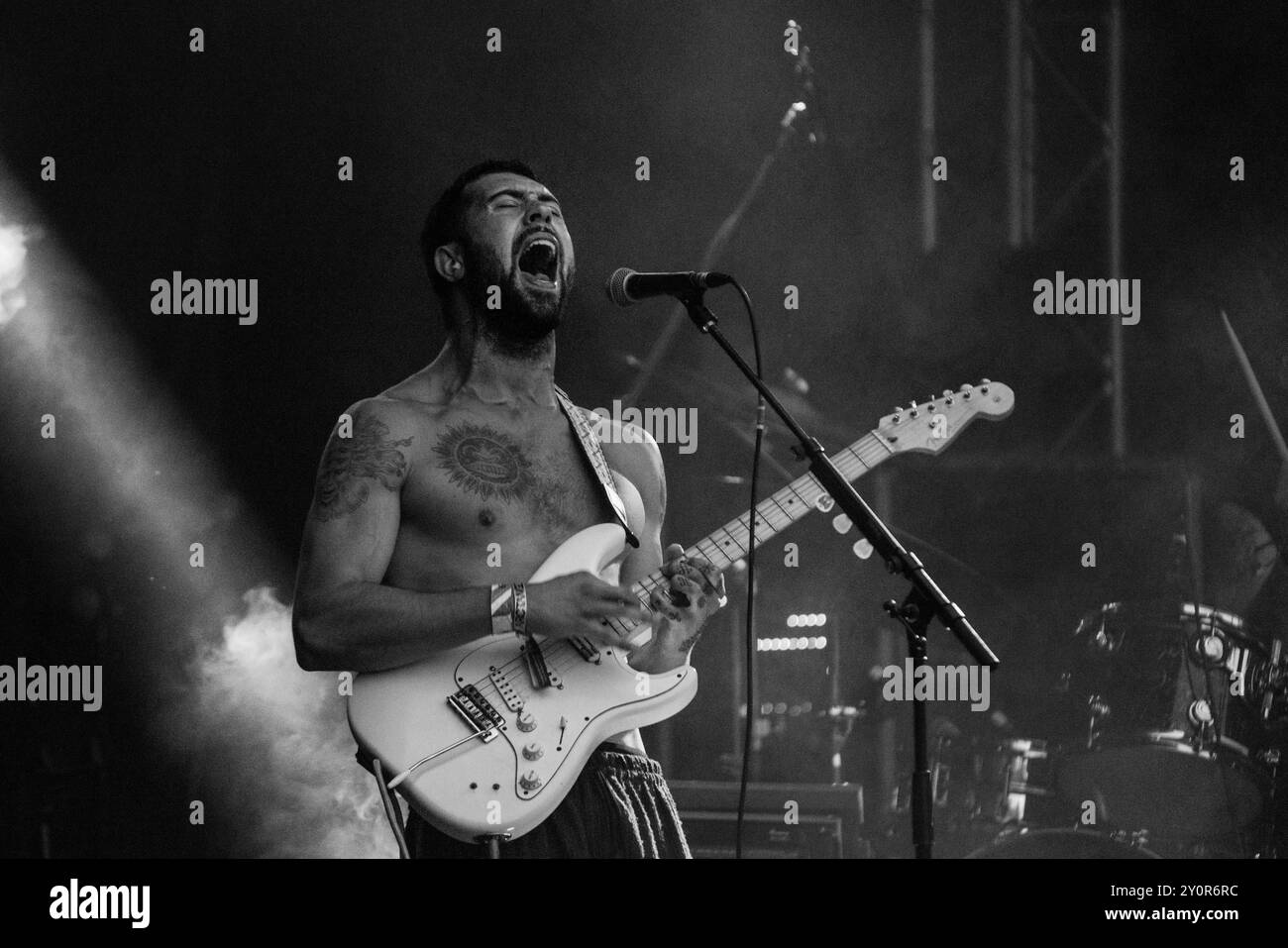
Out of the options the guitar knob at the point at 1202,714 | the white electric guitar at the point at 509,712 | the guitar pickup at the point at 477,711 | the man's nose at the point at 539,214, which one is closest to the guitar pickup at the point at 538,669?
the white electric guitar at the point at 509,712

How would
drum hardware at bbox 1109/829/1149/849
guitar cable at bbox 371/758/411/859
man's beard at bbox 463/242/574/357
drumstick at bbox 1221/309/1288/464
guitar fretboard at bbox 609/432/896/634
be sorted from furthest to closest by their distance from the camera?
drumstick at bbox 1221/309/1288/464 < drum hardware at bbox 1109/829/1149/849 < man's beard at bbox 463/242/574/357 < guitar fretboard at bbox 609/432/896/634 < guitar cable at bbox 371/758/411/859

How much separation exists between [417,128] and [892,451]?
1611 mm

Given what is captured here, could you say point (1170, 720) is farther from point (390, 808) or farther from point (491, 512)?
point (390, 808)

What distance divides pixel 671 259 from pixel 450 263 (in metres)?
0.66

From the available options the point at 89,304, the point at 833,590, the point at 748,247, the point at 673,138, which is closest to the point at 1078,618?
the point at 833,590

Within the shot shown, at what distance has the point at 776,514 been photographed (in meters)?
3.82

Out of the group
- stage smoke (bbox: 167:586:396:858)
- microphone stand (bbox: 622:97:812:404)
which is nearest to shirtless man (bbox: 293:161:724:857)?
microphone stand (bbox: 622:97:812:404)

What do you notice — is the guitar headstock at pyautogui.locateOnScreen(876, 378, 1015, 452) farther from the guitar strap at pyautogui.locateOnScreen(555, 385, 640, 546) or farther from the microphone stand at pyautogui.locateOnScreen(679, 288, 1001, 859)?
the guitar strap at pyautogui.locateOnScreen(555, 385, 640, 546)

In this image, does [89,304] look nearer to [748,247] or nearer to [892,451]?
[748,247]

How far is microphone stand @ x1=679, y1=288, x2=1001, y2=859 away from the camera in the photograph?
10.7 ft

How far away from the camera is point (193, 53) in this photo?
4.37 metres

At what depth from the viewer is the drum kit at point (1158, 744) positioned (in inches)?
169

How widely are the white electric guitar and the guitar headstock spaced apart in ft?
1.92

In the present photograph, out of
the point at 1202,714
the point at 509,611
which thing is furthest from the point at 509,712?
the point at 1202,714
